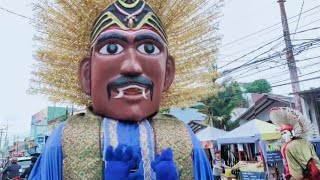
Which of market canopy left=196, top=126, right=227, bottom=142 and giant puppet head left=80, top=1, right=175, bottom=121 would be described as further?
market canopy left=196, top=126, right=227, bottom=142

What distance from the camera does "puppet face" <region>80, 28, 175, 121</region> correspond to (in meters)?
1.98

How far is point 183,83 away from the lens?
255 cm

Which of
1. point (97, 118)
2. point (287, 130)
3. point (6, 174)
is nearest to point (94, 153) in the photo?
point (97, 118)

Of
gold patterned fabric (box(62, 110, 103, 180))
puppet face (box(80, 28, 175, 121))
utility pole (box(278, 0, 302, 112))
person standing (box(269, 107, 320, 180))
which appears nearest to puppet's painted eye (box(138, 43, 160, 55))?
puppet face (box(80, 28, 175, 121))

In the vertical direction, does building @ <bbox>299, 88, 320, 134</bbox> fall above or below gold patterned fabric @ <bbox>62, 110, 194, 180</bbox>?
above

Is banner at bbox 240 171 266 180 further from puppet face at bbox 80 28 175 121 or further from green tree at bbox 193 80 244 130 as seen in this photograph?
green tree at bbox 193 80 244 130

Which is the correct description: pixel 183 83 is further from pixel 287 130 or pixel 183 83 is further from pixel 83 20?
pixel 287 130

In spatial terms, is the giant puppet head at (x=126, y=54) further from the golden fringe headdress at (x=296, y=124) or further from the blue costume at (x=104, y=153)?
the golden fringe headdress at (x=296, y=124)

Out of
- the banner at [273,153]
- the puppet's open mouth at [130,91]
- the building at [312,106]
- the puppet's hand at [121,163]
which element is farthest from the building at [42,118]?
the puppet's hand at [121,163]

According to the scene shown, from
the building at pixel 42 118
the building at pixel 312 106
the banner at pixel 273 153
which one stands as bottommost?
the banner at pixel 273 153

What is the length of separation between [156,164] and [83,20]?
1135 millimetres

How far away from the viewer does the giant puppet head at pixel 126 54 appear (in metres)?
1.99

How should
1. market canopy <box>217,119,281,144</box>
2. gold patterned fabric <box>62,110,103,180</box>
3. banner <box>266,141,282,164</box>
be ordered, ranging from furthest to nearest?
market canopy <box>217,119,281,144</box> < banner <box>266,141,282,164</box> < gold patterned fabric <box>62,110,103,180</box>

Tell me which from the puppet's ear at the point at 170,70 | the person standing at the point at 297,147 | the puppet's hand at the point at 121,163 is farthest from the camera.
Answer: the person standing at the point at 297,147
